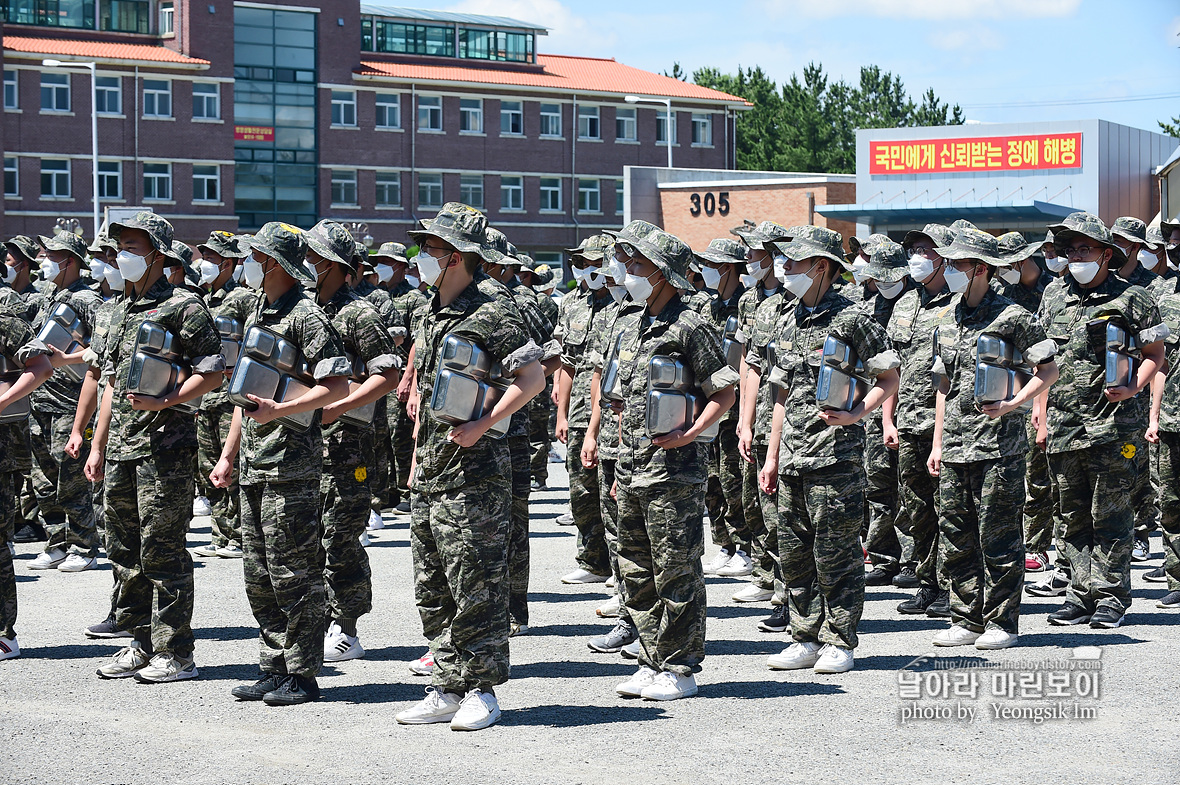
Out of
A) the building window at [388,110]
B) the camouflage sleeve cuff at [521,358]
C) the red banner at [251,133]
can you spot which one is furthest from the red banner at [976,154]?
the camouflage sleeve cuff at [521,358]

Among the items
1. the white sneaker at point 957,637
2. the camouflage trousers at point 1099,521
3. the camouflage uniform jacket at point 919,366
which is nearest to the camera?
the white sneaker at point 957,637

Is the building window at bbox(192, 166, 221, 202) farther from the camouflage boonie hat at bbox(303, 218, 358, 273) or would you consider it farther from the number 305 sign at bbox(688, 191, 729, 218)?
the camouflage boonie hat at bbox(303, 218, 358, 273)

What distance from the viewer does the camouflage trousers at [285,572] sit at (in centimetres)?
711

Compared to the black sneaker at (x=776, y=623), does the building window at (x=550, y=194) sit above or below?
above

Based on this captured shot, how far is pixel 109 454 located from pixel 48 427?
5116mm

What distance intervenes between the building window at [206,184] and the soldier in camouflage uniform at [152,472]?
2040 inches

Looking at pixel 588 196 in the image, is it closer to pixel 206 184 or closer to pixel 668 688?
pixel 206 184

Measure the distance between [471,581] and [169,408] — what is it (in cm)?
219

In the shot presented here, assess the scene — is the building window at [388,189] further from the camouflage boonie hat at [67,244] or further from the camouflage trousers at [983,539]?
the camouflage trousers at [983,539]

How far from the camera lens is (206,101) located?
57688 millimetres

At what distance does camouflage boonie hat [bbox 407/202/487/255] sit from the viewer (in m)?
6.87

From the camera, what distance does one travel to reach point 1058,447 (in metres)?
9.26

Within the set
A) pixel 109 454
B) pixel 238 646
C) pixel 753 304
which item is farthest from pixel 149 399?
pixel 753 304

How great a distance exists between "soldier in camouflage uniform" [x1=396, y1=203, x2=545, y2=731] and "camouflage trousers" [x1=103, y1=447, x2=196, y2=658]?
164 centimetres
